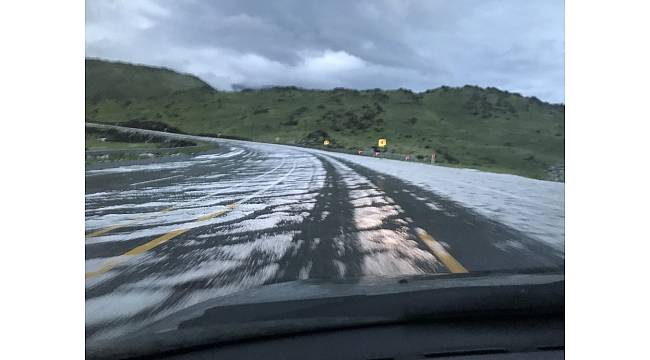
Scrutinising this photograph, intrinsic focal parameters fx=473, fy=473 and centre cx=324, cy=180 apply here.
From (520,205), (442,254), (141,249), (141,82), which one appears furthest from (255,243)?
(141,82)

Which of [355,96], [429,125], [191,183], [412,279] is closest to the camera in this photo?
[412,279]

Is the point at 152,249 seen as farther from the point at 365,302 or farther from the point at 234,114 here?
the point at 234,114

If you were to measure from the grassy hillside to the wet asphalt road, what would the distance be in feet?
9.97

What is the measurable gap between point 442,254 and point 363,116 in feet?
86.1

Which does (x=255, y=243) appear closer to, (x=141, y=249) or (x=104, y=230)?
(x=141, y=249)

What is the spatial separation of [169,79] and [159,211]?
532cm

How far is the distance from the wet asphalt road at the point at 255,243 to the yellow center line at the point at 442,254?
0.05 m

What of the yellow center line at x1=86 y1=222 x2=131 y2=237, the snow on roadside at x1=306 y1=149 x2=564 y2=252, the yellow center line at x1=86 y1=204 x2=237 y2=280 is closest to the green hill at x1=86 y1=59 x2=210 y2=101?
the yellow center line at x1=86 y1=222 x2=131 y2=237

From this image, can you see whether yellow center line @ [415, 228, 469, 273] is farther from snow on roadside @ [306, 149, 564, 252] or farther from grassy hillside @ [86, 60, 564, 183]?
grassy hillside @ [86, 60, 564, 183]

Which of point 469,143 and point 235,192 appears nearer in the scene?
point 235,192

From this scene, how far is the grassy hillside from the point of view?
13203mm

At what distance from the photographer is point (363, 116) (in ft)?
102

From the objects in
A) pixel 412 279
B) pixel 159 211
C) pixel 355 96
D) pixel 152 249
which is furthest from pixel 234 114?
pixel 412 279

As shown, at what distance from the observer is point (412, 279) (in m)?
3.02
